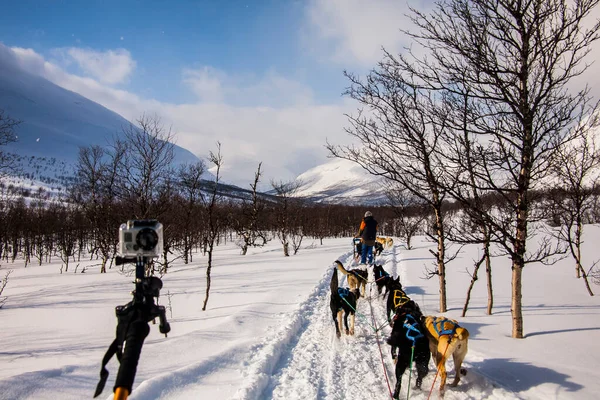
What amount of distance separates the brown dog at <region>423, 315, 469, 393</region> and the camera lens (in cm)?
365

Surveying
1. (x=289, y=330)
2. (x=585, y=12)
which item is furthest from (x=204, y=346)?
(x=585, y=12)

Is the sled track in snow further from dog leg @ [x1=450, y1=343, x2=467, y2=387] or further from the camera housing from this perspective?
the camera housing

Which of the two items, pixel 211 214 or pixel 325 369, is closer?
pixel 325 369

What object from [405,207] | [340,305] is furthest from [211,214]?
[405,207]

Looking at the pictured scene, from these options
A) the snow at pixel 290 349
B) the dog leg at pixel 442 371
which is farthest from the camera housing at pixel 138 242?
the dog leg at pixel 442 371

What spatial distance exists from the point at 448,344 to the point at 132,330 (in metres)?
3.65

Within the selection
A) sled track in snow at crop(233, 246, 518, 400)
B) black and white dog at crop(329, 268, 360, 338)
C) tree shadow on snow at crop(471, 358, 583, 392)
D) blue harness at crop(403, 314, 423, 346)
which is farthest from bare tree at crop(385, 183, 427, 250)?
blue harness at crop(403, 314, 423, 346)

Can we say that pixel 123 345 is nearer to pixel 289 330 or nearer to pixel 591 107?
pixel 289 330

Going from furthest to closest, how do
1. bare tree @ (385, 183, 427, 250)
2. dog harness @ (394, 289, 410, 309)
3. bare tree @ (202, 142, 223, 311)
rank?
bare tree @ (385, 183, 427, 250) → bare tree @ (202, 142, 223, 311) → dog harness @ (394, 289, 410, 309)

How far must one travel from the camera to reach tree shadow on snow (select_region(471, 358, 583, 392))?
3760 millimetres

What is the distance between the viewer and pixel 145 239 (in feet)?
6.02

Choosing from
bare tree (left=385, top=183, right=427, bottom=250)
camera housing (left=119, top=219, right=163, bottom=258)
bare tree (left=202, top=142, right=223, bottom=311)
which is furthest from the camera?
bare tree (left=385, top=183, right=427, bottom=250)

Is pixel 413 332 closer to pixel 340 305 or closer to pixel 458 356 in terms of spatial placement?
pixel 458 356

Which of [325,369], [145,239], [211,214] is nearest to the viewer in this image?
[145,239]
